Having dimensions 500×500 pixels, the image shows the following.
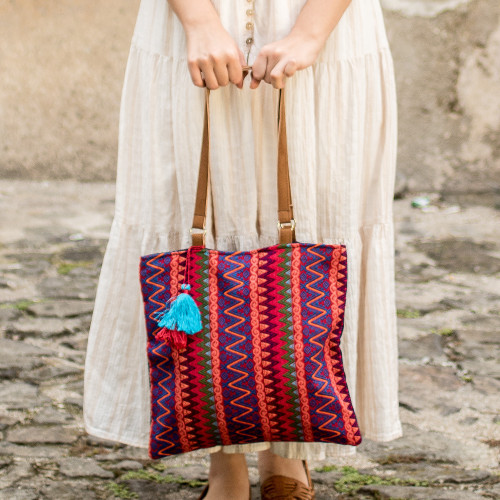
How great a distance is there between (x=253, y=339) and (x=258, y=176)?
34cm

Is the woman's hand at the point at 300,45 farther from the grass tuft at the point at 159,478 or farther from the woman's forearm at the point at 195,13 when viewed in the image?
the grass tuft at the point at 159,478

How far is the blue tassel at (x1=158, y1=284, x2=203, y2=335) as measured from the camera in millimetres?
1266

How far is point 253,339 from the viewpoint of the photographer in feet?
4.25

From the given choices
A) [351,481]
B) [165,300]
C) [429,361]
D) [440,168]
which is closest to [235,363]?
[165,300]

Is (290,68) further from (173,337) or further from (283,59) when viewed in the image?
(173,337)

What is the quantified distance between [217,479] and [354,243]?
0.60 m

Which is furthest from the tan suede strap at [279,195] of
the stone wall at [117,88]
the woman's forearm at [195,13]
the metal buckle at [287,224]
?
the stone wall at [117,88]

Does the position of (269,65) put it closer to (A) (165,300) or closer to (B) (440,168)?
(A) (165,300)

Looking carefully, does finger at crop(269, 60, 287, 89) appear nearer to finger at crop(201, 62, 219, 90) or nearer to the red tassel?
finger at crop(201, 62, 219, 90)

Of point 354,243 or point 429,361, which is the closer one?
point 354,243

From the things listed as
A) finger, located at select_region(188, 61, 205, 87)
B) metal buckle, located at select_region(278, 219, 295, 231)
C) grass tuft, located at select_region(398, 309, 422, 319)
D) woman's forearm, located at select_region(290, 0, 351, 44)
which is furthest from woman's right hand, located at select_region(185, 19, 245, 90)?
grass tuft, located at select_region(398, 309, 422, 319)

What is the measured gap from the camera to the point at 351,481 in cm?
181

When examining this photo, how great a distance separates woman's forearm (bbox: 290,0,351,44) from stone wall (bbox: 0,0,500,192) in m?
3.56

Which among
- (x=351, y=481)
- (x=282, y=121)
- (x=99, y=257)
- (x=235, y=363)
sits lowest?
(x=351, y=481)
